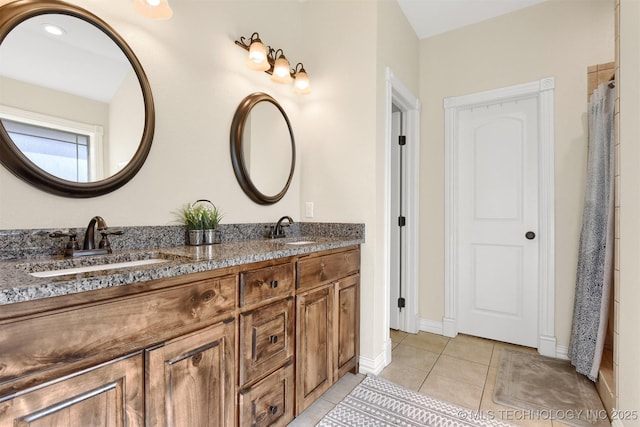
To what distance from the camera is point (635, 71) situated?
1393 millimetres

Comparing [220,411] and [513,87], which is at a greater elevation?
[513,87]

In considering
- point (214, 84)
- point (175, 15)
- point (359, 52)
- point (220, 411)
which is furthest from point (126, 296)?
point (359, 52)

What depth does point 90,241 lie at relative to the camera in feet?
4.12

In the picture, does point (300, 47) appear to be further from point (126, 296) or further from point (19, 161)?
point (126, 296)

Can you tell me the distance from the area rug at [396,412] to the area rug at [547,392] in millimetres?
285

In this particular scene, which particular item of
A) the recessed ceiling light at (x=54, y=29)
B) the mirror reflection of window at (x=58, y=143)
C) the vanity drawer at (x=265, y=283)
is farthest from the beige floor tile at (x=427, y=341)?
the recessed ceiling light at (x=54, y=29)

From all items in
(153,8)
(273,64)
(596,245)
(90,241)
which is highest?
(273,64)

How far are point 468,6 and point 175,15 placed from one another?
228cm

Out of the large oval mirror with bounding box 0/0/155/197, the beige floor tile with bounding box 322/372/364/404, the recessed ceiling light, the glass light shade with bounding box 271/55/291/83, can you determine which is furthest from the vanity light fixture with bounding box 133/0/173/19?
the beige floor tile with bounding box 322/372/364/404

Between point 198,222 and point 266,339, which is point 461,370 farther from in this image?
point 198,222

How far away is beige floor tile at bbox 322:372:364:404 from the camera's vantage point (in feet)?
6.18

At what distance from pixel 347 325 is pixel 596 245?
5.56 feet

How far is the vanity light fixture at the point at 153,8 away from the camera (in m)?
1.38

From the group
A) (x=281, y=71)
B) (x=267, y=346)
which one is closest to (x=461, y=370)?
(x=267, y=346)
